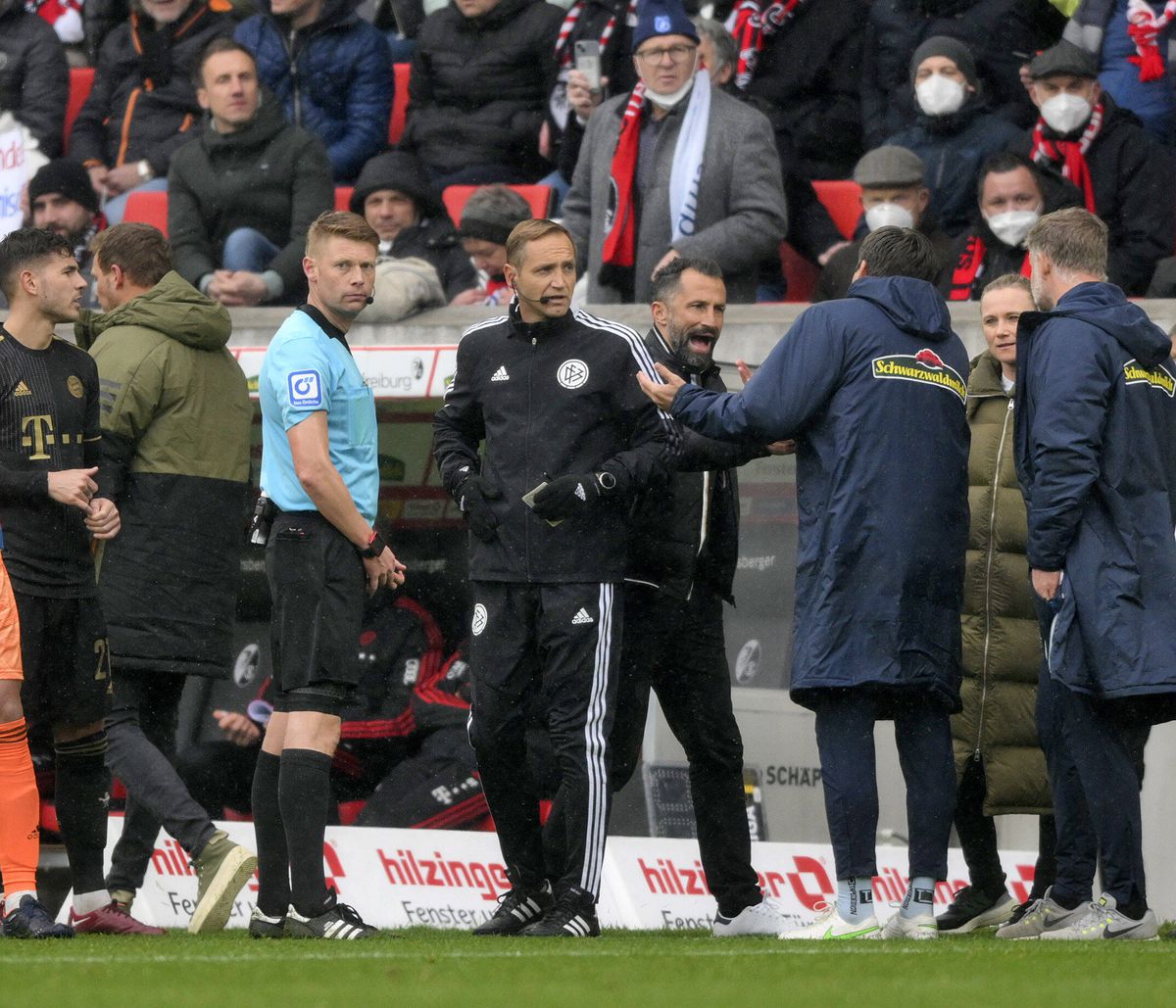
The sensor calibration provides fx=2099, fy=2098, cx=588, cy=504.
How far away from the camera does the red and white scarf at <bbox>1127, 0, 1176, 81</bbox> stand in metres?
8.73

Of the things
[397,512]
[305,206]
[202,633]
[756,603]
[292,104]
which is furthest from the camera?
[292,104]

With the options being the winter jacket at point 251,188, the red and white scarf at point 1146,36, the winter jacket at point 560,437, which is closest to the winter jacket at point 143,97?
the winter jacket at point 251,188

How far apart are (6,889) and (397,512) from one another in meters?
2.92

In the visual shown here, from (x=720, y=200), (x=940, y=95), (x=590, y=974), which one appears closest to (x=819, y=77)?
(x=940, y=95)

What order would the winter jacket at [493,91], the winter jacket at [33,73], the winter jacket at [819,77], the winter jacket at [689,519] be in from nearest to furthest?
the winter jacket at [689,519]
the winter jacket at [819,77]
the winter jacket at [493,91]
the winter jacket at [33,73]

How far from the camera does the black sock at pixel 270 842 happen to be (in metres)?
5.59

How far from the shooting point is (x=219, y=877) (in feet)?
18.7

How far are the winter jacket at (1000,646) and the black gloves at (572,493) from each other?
123 cm

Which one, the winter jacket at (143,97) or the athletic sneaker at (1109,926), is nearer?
the athletic sneaker at (1109,926)

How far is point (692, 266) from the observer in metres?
6.13

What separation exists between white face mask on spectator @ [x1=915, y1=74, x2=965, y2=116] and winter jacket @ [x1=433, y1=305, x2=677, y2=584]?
10.7 feet

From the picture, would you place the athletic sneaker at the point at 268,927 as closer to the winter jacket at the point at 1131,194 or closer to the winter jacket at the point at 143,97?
the winter jacket at the point at 1131,194

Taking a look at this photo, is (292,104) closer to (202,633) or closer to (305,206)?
(305,206)

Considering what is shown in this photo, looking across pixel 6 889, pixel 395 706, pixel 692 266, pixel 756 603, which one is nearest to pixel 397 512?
pixel 395 706
